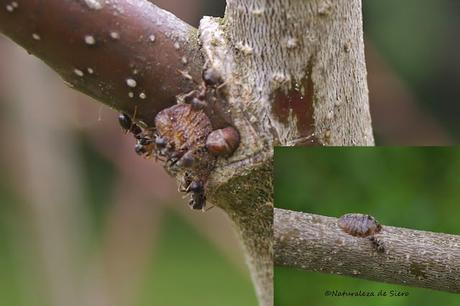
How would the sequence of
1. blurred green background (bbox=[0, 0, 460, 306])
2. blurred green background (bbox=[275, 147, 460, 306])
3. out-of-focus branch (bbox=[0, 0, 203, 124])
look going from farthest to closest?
blurred green background (bbox=[0, 0, 460, 306]), blurred green background (bbox=[275, 147, 460, 306]), out-of-focus branch (bbox=[0, 0, 203, 124])

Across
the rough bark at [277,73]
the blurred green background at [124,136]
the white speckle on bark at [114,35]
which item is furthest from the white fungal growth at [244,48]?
the blurred green background at [124,136]

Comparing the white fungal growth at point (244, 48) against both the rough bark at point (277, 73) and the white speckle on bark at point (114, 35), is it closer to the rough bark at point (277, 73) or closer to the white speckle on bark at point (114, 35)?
the rough bark at point (277, 73)

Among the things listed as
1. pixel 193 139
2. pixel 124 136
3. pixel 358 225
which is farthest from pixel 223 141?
pixel 124 136

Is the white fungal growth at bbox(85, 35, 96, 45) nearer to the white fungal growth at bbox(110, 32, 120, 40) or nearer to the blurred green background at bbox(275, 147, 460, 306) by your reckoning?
the white fungal growth at bbox(110, 32, 120, 40)

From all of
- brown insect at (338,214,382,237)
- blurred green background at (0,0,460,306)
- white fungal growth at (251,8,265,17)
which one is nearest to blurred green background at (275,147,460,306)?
brown insect at (338,214,382,237)

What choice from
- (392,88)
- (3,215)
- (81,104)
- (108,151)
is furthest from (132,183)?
(3,215)

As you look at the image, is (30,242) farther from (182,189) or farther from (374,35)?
(182,189)

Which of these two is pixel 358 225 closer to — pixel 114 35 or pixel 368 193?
pixel 368 193
